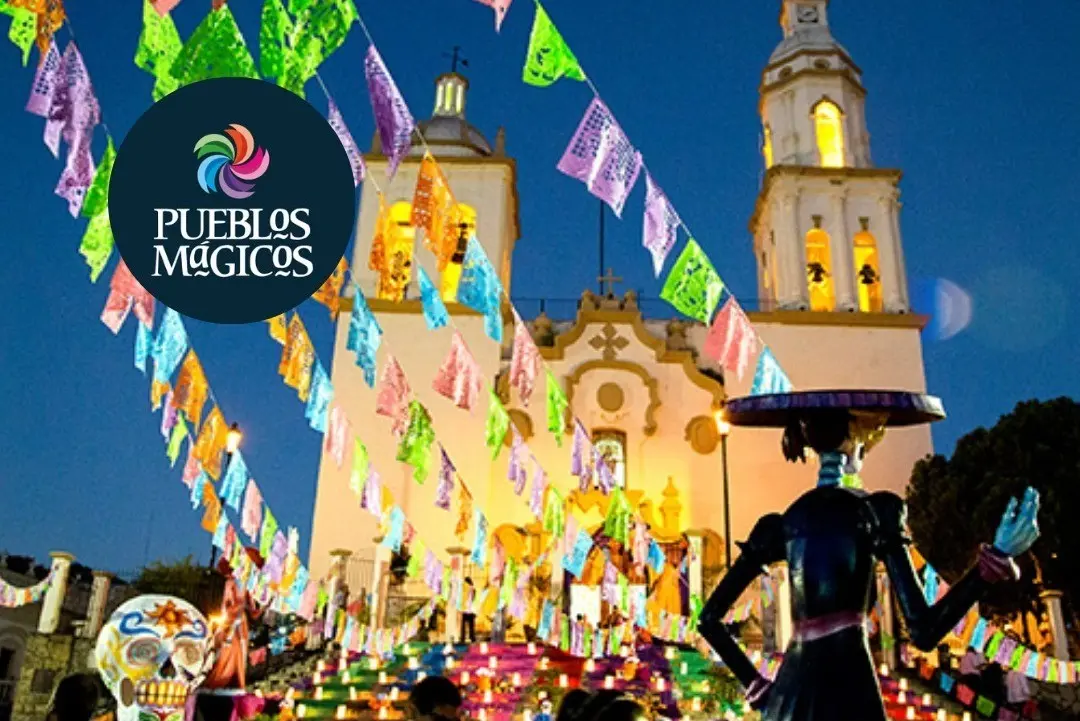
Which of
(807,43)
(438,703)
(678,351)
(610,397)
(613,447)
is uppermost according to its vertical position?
(807,43)

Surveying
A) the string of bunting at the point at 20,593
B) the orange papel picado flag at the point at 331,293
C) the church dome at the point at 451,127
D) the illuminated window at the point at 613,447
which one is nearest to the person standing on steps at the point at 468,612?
the illuminated window at the point at 613,447

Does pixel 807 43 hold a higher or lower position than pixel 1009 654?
higher

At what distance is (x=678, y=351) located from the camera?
992 inches

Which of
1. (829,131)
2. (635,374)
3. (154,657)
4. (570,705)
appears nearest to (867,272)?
(829,131)

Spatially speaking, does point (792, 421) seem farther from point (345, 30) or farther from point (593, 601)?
point (593, 601)

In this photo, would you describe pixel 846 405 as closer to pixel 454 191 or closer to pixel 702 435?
pixel 702 435

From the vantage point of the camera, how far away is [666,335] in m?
26.9

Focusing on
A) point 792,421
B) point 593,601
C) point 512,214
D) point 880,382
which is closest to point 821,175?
point 880,382

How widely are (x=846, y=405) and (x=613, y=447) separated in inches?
805

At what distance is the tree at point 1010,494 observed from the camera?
65.3 ft

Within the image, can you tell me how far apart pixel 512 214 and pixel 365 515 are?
1147 centimetres

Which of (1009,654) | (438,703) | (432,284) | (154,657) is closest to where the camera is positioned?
(438,703)

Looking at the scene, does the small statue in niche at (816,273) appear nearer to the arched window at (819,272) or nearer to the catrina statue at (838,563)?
the arched window at (819,272)

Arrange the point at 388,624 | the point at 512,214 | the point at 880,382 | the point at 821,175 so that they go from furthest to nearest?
the point at 512,214 → the point at 821,175 → the point at 880,382 → the point at 388,624
